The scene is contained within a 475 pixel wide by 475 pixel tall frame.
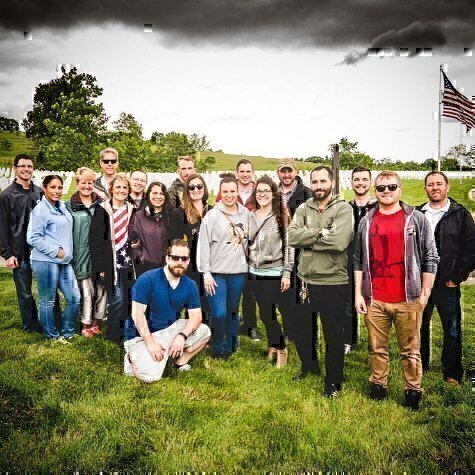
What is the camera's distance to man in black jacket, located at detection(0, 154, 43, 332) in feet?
18.6

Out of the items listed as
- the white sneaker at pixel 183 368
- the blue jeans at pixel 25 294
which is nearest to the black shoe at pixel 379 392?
the white sneaker at pixel 183 368

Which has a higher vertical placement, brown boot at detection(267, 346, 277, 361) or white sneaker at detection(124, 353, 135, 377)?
white sneaker at detection(124, 353, 135, 377)

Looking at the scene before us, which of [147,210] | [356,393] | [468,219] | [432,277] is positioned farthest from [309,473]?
[147,210]

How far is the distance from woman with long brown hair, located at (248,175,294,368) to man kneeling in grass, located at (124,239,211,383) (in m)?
0.82

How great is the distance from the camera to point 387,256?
3.90 metres

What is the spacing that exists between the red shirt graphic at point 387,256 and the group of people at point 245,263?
A: 1 centimetres

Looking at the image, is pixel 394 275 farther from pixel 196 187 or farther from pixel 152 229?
pixel 152 229

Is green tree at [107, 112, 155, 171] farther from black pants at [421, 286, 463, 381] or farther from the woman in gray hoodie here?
black pants at [421, 286, 463, 381]

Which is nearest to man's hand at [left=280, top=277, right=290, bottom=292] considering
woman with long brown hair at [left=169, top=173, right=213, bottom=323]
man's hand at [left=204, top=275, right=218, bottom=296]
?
man's hand at [left=204, top=275, right=218, bottom=296]

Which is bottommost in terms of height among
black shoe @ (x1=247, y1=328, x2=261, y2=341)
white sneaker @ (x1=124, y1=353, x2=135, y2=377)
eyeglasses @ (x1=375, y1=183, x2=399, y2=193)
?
black shoe @ (x1=247, y1=328, x2=261, y2=341)

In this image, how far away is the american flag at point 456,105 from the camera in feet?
34.5

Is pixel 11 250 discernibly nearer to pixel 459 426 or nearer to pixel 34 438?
pixel 34 438

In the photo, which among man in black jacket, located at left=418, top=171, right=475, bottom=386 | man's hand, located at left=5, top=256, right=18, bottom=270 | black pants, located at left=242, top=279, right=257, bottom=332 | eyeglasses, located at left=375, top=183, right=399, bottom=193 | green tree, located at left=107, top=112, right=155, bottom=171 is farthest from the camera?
green tree, located at left=107, top=112, right=155, bottom=171

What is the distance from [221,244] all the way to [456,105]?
919cm
